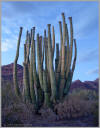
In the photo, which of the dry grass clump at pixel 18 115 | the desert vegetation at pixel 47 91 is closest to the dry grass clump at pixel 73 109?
the desert vegetation at pixel 47 91

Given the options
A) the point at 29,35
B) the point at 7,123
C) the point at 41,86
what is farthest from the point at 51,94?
the point at 29,35

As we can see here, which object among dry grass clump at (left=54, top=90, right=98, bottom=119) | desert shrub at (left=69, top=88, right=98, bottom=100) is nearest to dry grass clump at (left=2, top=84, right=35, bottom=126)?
dry grass clump at (left=54, top=90, right=98, bottom=119)

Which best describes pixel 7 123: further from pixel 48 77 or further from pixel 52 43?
pixel 52 43

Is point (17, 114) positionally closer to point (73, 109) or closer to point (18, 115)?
point (18, 115)

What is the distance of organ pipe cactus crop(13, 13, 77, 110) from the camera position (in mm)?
9922

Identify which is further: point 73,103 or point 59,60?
point 59,60

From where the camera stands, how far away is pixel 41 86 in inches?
408

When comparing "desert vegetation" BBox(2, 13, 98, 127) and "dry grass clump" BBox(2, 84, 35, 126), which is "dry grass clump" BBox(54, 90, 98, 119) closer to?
"desert vegetation" BBox(2, 13, 98, 127)

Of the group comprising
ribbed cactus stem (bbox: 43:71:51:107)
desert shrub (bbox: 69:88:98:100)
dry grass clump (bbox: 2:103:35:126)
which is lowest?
dry grass clump (bbox: 2:103:35:126)

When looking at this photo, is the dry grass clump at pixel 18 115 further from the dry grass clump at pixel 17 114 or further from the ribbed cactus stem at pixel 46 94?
the ribbed cactus stem at pixel 46 94

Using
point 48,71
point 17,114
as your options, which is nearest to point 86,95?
point 48,71

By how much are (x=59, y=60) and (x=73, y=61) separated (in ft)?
4.04

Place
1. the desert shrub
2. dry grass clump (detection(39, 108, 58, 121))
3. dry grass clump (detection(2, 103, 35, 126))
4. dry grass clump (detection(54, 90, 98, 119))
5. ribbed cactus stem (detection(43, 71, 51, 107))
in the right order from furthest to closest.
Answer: the desert shrub → ribbed cactus stem (detection(43, 71, 51, 107)) → dry grass clump (detection(54, 90, 98, 119)) → dry grass clump (detection(39, 108, 58, 121)) → dry grass clump (detection(2, 103, 35, 126))

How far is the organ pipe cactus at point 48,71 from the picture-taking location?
992 centimetres
